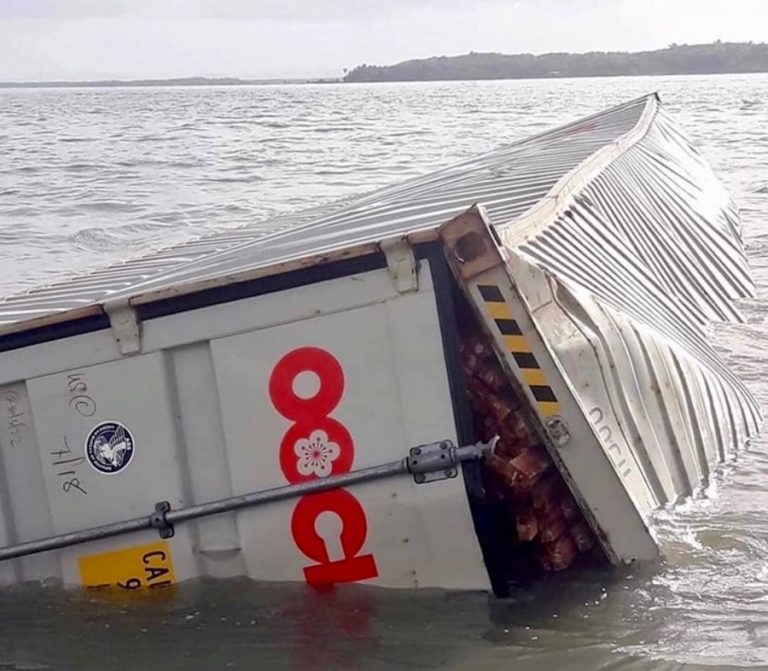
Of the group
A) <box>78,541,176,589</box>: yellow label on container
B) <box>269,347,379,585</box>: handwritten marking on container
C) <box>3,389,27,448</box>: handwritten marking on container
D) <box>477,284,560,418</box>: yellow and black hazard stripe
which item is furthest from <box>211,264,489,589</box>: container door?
<box>3,389,27,448</box>: handwritten marking on container

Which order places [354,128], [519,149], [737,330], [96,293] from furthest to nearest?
[354,128] < [519,149] < [737,330] < [96,293]

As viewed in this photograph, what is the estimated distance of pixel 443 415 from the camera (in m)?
4.69

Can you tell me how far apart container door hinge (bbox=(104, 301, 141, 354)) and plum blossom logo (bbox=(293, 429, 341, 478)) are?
77cm

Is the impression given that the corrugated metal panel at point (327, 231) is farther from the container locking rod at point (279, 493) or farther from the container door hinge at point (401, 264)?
the container locking rod at point (279, 493)

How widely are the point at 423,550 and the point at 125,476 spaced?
1243 millimetres

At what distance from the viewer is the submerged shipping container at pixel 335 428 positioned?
4.69m

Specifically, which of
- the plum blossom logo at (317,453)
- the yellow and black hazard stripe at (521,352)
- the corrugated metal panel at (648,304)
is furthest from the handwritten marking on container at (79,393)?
the corrugated metal panel at (648,304)

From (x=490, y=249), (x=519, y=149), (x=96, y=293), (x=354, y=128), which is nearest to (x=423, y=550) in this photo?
(x=490, y=249)

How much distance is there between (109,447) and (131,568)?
20.3 inches

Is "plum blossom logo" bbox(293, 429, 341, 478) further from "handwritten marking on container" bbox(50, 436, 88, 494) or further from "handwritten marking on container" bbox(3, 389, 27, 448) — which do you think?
"handwritten marking on container" bbox(3, 389, 27, 448)

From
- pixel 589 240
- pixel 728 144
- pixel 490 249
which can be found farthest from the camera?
pixel 728 144

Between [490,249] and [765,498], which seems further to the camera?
[765,498]

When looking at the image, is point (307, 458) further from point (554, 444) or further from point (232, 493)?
point (554, 444)

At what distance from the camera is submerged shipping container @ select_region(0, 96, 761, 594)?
469cm
